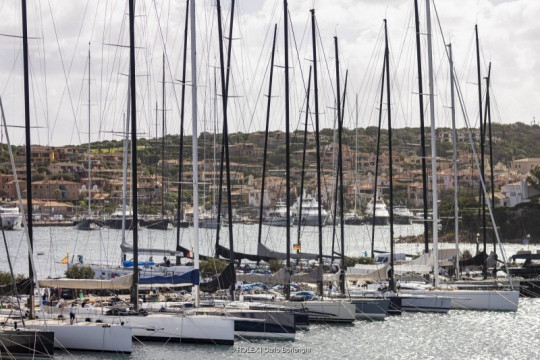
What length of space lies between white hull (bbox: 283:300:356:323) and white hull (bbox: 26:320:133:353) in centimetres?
1060

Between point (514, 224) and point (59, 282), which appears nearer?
point (59, 282)

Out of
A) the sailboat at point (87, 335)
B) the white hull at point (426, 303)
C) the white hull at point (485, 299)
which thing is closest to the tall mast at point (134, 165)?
the sailboat at point (87, 335)

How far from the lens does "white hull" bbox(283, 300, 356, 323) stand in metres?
43.1

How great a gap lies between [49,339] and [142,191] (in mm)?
129237

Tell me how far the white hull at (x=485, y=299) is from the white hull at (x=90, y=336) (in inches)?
748

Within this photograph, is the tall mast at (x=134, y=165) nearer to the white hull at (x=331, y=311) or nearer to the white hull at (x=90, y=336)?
the white hull at (x=90, y=336)

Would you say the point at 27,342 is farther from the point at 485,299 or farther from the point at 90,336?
the point at 485,299

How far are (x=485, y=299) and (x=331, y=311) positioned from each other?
30.6 ft

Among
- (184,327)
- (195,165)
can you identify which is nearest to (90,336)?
(184,327)

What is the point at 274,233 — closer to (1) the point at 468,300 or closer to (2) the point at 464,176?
(2) the point at 464,176

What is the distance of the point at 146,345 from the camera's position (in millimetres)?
36688

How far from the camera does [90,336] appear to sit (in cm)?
3409

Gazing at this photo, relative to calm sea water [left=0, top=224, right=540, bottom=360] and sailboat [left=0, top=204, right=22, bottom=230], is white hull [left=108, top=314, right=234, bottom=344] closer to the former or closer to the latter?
calm sea water [left=0, top=224, right=540, bottom=360]

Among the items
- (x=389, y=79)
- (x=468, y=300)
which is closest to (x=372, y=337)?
(x=468, y=300)
